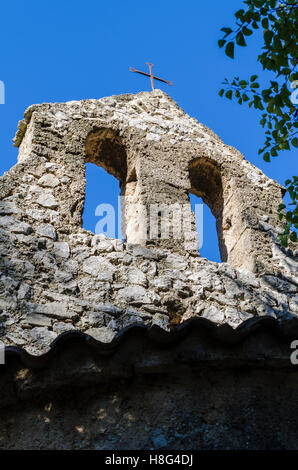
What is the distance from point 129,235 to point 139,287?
1.03 meters

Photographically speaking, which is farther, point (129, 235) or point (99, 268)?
point (129, 235)

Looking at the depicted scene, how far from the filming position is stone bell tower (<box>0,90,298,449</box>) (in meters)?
3.44

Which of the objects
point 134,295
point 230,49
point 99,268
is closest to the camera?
point 230,49

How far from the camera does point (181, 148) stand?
21.7 ft

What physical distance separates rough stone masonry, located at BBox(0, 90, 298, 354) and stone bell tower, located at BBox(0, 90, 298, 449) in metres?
0.01

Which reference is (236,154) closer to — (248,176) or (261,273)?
(248,176)

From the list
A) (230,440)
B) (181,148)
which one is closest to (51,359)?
(230,440)

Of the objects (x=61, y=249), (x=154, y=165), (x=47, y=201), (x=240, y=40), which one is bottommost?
(x=61, y=249)

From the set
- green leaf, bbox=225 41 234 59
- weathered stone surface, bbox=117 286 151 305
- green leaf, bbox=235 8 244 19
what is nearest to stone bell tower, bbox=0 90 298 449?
weathered stone surface, bbox=117 286 151 305

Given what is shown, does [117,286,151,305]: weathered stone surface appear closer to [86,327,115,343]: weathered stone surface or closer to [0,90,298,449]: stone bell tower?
[0,90,298,449]: stone bell tower

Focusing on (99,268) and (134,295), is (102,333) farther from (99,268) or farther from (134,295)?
(99,268)

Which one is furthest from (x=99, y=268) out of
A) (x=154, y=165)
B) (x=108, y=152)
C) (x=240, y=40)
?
(x=240, y=40)

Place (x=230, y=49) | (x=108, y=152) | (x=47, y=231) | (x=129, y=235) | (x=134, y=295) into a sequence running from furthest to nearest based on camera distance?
(x=108, y=152) < (x=129, y=235) < (x=47, y=231) < (x=134, y=295) < (x=230, y=49)

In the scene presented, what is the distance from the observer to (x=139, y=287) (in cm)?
496
